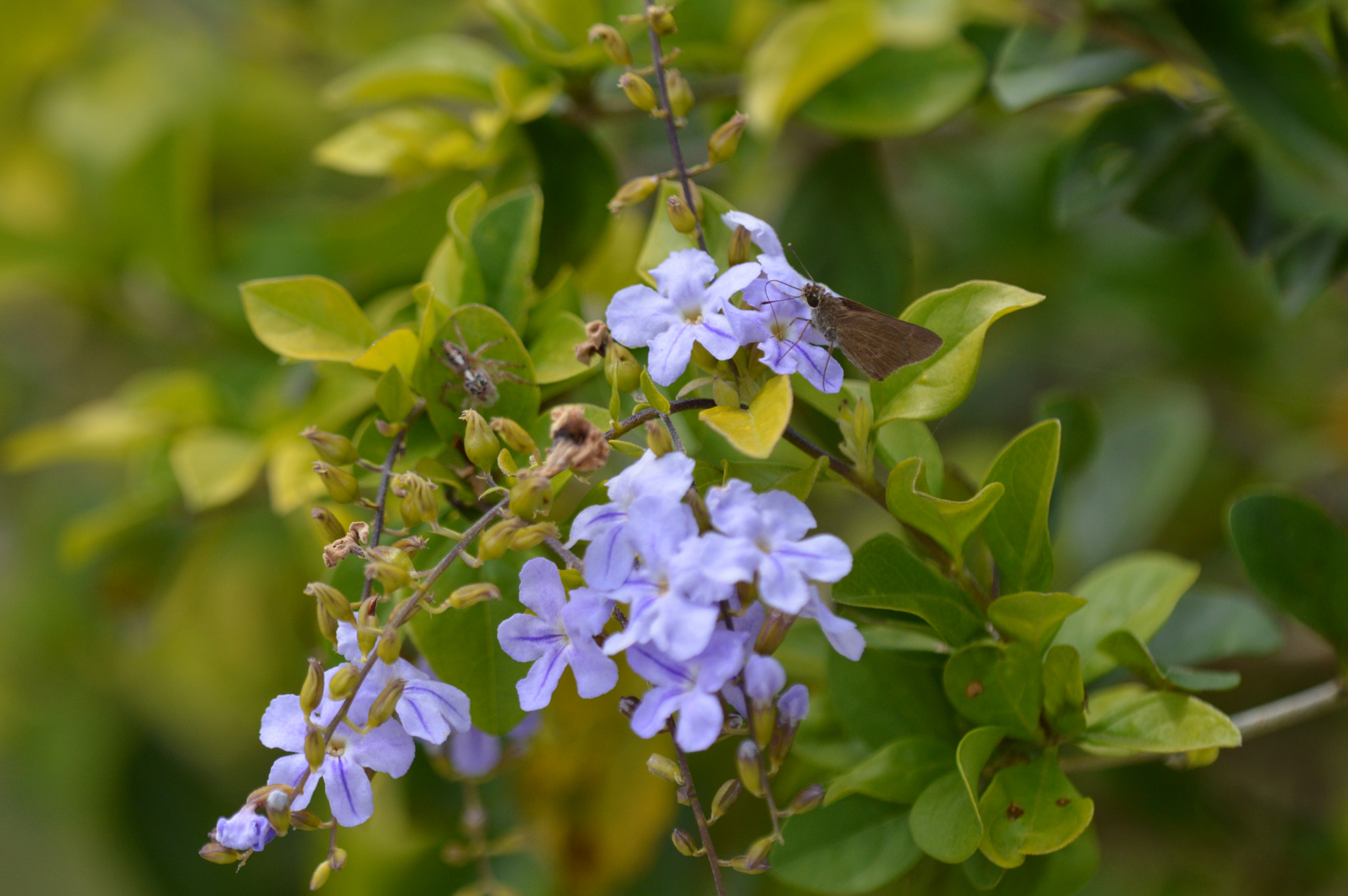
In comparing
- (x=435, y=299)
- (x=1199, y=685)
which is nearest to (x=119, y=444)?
(x=435, y=299)

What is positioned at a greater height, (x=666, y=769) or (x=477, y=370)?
(x=477, y=370)

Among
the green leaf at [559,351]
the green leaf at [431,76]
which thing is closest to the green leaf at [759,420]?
the green leaf at [559,351]

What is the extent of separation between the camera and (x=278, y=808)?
468 millimetres

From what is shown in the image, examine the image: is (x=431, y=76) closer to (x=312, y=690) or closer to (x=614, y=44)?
(x=614, y=44)

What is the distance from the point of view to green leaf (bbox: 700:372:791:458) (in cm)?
45

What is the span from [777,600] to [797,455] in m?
0.23

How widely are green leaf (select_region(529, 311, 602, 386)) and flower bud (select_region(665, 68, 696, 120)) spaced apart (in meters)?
0.14

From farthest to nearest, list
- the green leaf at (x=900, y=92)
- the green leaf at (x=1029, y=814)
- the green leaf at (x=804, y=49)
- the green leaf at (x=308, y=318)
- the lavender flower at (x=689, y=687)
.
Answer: the green leaf at (x=900, y=92) < the green leaf at (x=804, y=49) < the green leaf at (x=308, y=318) < the green leaf at (x=1029, y=814) < the lavender flower at (x=689, y=687)

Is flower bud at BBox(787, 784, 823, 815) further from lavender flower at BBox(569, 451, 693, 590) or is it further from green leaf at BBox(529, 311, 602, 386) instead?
green leaf at BBox(529, 311, 602, 386)

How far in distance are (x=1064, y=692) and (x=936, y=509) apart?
14 centimetres

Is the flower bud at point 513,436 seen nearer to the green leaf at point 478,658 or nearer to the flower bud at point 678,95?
the green leaf at point 478,658

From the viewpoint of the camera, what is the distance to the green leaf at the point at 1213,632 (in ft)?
2.37

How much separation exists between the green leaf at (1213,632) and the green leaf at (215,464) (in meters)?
0.72

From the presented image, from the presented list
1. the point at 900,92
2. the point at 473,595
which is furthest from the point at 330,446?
the point at 900,92
